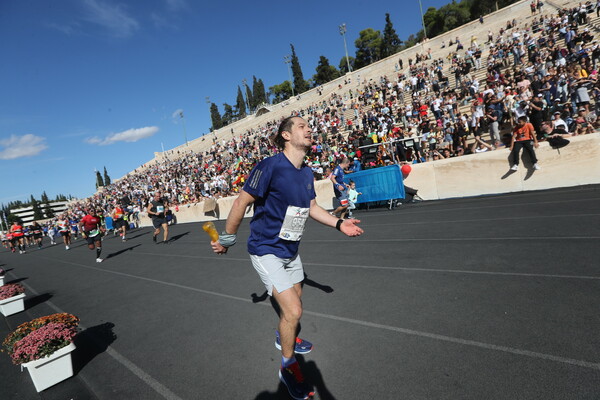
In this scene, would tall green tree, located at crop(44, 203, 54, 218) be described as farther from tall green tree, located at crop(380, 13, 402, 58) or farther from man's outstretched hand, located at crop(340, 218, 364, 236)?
man's outstretched hand, located at crop(340, 218, 364, 236)

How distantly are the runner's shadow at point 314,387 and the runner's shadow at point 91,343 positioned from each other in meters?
2.49

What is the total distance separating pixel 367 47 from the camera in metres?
80.0

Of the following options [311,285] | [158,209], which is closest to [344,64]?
[158,209]

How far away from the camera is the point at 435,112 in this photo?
16828mm

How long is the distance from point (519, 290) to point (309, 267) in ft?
11.6

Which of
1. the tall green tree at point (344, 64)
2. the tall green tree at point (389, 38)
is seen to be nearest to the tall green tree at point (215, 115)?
the tall green tree at point (344, 64)

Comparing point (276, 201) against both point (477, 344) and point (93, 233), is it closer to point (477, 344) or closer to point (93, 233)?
point (477, 344)

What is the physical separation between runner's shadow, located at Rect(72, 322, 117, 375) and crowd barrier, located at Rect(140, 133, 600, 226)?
32.5 feet

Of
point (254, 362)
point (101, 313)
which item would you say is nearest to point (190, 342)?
point (254, 362)

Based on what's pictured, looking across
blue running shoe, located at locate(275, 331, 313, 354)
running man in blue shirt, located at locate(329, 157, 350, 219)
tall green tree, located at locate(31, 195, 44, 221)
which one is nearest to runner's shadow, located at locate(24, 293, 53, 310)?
blue running shoe, located at locate(275, 331, 313, 354)

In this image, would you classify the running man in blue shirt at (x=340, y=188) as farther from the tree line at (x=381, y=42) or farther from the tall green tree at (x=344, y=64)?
the tall green tree at (x=344, y=64)

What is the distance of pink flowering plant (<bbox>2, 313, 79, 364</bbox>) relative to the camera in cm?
346

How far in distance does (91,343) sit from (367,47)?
285 feet

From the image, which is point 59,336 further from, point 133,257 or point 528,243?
point 133,257
